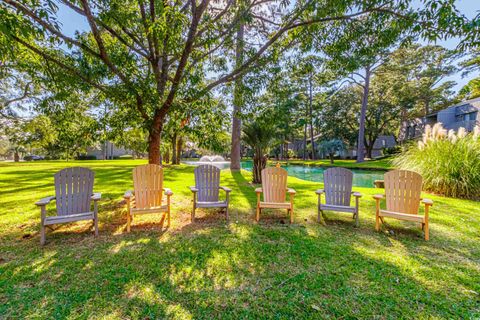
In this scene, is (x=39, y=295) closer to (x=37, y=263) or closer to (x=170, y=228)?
(x=37, y=263)

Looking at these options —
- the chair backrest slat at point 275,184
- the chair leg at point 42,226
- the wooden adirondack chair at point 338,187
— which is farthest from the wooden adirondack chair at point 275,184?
the chair leg at point 42,226

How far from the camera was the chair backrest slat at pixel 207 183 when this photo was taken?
447 centimetres

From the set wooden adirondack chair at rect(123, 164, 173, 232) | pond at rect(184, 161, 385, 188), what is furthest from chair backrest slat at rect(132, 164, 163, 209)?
pond at rect(184, 161, 385, 188)

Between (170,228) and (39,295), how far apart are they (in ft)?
6.11

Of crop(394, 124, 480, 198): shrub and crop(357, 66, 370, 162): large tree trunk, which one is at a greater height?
crop(357, 66, 370, 162): large tree trunk

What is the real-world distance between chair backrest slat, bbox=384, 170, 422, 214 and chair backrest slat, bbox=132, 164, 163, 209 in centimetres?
426

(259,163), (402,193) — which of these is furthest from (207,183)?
(259,163)

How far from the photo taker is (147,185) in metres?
4.10

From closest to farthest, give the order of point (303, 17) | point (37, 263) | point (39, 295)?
point (39, 295)
point (37, 263)
point (303, 17)

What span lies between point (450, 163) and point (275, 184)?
539 cm

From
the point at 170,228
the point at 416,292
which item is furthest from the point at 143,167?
the point at 416,292

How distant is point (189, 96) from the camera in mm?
4574

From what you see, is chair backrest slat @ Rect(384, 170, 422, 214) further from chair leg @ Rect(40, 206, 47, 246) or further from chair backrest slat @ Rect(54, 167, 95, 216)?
chair leg @ Rect(40, 206, 47, 246)

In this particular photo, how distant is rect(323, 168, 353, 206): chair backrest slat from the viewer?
430 centimetres
